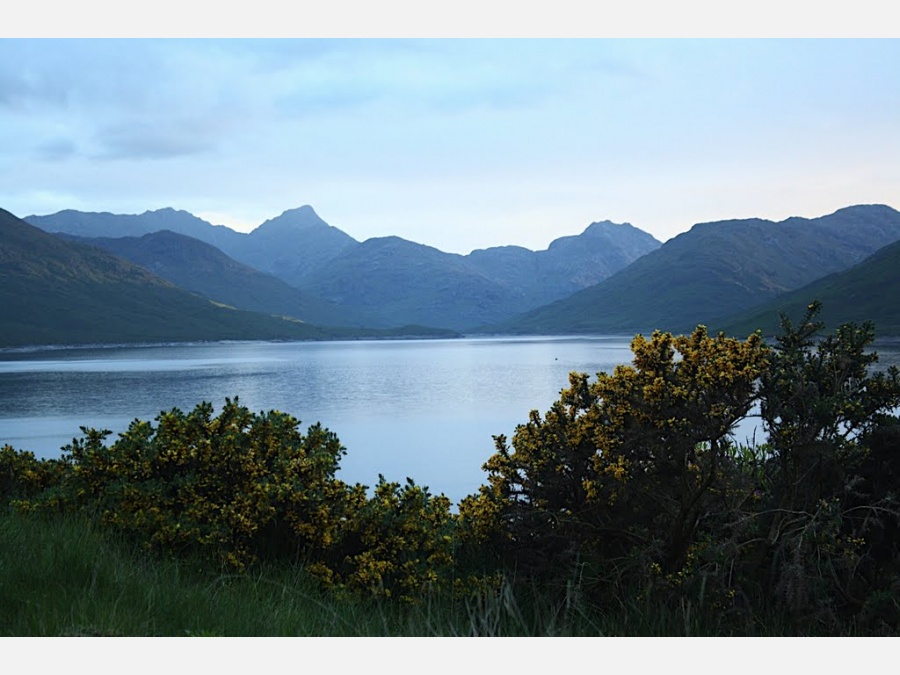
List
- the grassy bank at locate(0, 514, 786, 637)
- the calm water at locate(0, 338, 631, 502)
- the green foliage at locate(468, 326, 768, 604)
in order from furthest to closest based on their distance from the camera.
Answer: the calm water at locate(0, 338, 631, 502) < the green foliage at locate(468, 326, 768, 604) < the grassy bank at locate(0, 514, 786, 637)

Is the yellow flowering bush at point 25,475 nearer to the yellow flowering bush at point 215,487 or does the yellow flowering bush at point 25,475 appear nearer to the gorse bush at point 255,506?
the gorse bush at point 255,506

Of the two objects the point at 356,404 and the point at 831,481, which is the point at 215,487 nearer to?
the point at 831,481

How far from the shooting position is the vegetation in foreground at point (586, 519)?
673cm

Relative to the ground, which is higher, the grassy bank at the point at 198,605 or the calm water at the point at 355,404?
the grassy bank at the point at 198,605

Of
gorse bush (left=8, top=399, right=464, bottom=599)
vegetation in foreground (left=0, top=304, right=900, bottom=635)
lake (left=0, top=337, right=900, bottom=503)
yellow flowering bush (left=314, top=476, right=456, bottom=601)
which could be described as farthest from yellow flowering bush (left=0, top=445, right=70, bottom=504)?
lake (left=0, top=337, right=900, bottom=503)

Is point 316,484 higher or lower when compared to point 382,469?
higher

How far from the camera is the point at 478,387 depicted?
7844 cm

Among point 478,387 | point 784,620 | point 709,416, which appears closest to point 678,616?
point 784,620

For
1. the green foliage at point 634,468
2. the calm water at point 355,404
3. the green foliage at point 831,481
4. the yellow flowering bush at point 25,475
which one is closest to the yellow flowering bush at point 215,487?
the yellow flowering bush at point 25,475

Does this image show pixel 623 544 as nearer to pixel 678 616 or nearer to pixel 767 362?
pixel 678 616

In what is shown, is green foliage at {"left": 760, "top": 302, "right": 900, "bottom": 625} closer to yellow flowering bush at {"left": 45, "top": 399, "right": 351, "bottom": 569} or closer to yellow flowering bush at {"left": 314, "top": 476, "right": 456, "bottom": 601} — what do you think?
yellow flowering bush at {"left": 314, "top": 476, "right": 456, "bottom": 601}

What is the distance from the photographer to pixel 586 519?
325 inches

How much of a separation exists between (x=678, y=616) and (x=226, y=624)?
388cm

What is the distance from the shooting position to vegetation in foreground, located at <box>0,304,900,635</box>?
6727mm
